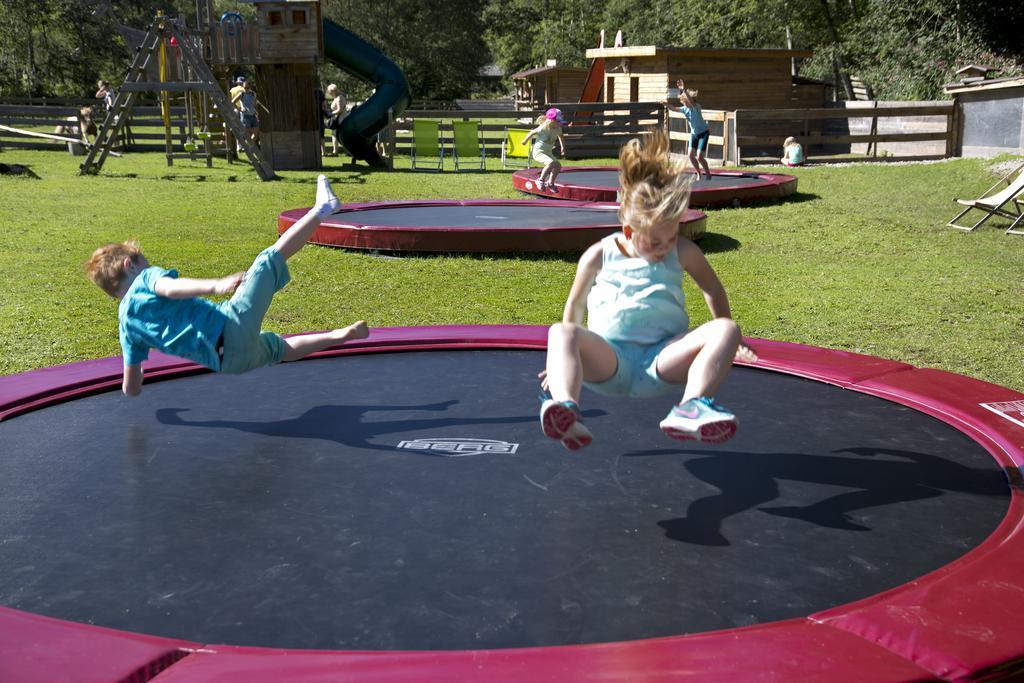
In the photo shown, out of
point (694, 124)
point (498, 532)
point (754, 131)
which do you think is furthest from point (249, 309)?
point (754, 131)

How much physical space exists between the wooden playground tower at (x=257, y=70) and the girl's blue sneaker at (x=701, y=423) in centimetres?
1225

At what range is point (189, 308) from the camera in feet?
9.93

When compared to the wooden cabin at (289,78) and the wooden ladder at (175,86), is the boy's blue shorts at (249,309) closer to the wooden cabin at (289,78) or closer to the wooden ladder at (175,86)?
the wooden ladder at (175,86)

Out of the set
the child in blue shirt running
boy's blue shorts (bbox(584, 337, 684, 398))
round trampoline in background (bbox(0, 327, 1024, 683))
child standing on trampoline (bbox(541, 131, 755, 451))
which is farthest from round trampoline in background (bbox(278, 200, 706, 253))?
boy's blue shorts (bbox(584, 337, 684, 398))

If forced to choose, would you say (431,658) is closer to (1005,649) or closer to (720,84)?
(1005,649)

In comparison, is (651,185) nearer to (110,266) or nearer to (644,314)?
(644,314)

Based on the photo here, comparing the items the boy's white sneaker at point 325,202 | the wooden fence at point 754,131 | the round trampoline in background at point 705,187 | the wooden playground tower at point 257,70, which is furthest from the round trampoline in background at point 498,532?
the wooden fence at point 754,131

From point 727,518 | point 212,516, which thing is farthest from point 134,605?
point 727,518

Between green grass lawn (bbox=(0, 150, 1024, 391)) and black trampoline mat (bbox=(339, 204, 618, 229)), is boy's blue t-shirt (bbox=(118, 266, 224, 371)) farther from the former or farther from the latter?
black trampoline mat (bbox=(339, 204, 618, 229))

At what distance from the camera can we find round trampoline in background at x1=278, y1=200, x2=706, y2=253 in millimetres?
7434

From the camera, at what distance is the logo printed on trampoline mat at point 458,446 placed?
9.59 feet

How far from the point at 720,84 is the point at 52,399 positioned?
1725 centimetres

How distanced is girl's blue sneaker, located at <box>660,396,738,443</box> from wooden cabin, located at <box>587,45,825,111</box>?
1671 centimetres

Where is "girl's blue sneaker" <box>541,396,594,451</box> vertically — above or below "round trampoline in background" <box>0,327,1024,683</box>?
above
